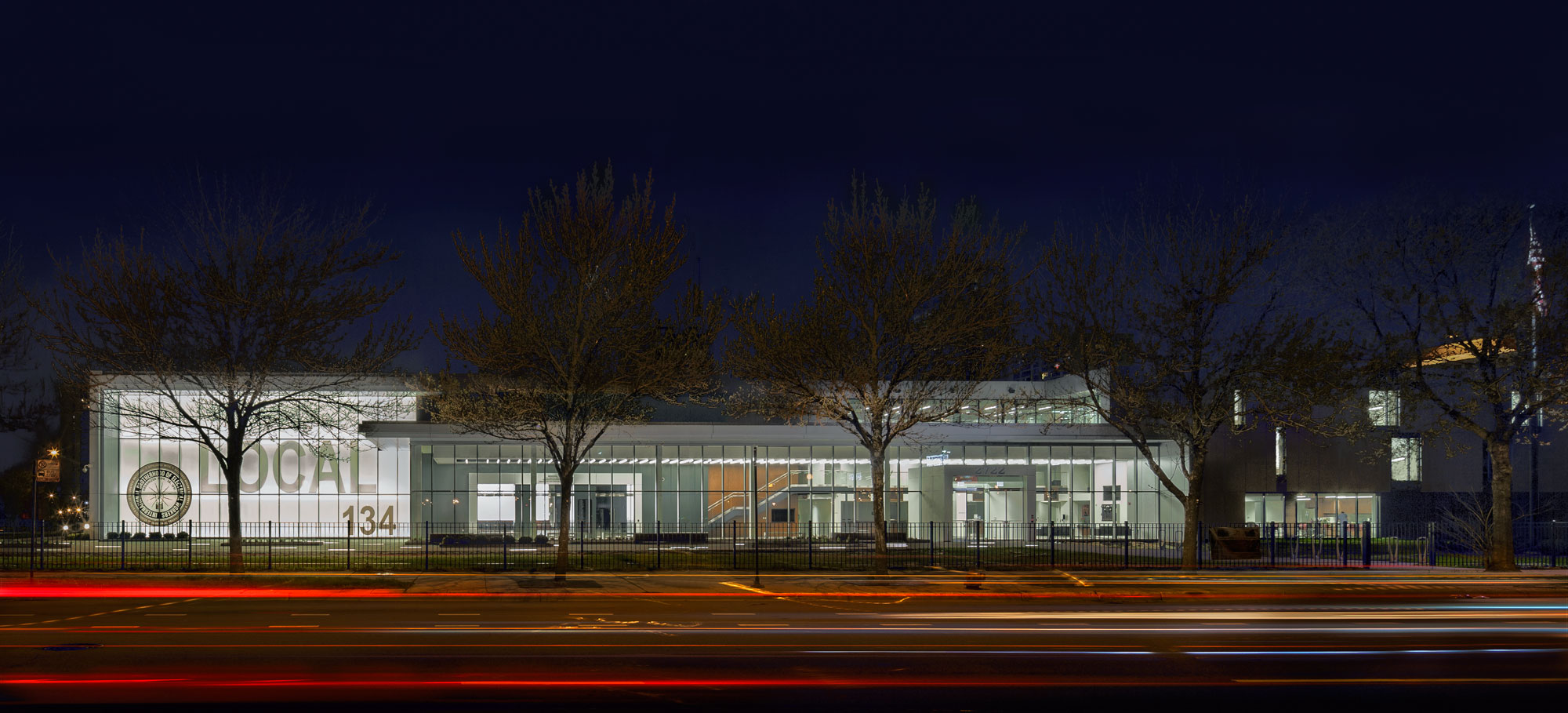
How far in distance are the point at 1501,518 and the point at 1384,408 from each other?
56.8 ft

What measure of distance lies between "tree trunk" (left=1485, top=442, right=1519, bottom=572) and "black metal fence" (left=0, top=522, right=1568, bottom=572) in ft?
6.35

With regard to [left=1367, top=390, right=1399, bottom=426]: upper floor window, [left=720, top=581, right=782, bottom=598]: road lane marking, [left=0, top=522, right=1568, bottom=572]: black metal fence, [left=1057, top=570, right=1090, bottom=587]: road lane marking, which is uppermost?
[left=1367, top=390, right=1399, bottom=426]: upper floor window

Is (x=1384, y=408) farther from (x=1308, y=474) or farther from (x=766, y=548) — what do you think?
(x=766, y=548)

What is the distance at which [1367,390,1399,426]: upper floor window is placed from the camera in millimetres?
41638

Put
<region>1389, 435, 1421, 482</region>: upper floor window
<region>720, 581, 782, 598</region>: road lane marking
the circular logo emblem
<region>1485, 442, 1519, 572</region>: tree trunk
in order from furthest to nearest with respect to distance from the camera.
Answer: <region>1389, 435, 1421, 482</region>: upper floor window < the circular logo emblem < <region>1485, 442, 1519, 572</region>: tree trunk < <region>720, 581, 782, 598</region>: road lane marking

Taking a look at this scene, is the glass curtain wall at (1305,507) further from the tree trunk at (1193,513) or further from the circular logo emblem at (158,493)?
the circular logo emblem at (158,493)

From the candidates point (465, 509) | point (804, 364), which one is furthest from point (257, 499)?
point (804, 364)

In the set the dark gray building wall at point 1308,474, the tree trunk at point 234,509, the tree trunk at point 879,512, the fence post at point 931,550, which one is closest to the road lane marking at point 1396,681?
the tree trunk at point 879,512

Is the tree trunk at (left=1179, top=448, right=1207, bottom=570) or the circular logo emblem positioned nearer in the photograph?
the tree trunk at (left=1179, top=448, right=1207, bottom=570)

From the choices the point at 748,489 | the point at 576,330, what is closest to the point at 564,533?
the point at 576,330

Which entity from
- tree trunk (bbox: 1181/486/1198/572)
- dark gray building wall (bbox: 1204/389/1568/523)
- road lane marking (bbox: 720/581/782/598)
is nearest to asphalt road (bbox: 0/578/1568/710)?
road lane marking (bbox: 720/581/782/598)

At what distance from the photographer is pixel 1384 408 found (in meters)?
47.9

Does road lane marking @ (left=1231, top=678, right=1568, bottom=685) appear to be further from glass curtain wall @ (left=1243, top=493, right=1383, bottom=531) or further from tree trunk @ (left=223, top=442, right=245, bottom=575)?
glass curtain wall @ (left=1243, top=493, right=1383, bottom=531)

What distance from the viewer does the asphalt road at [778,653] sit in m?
11.9
